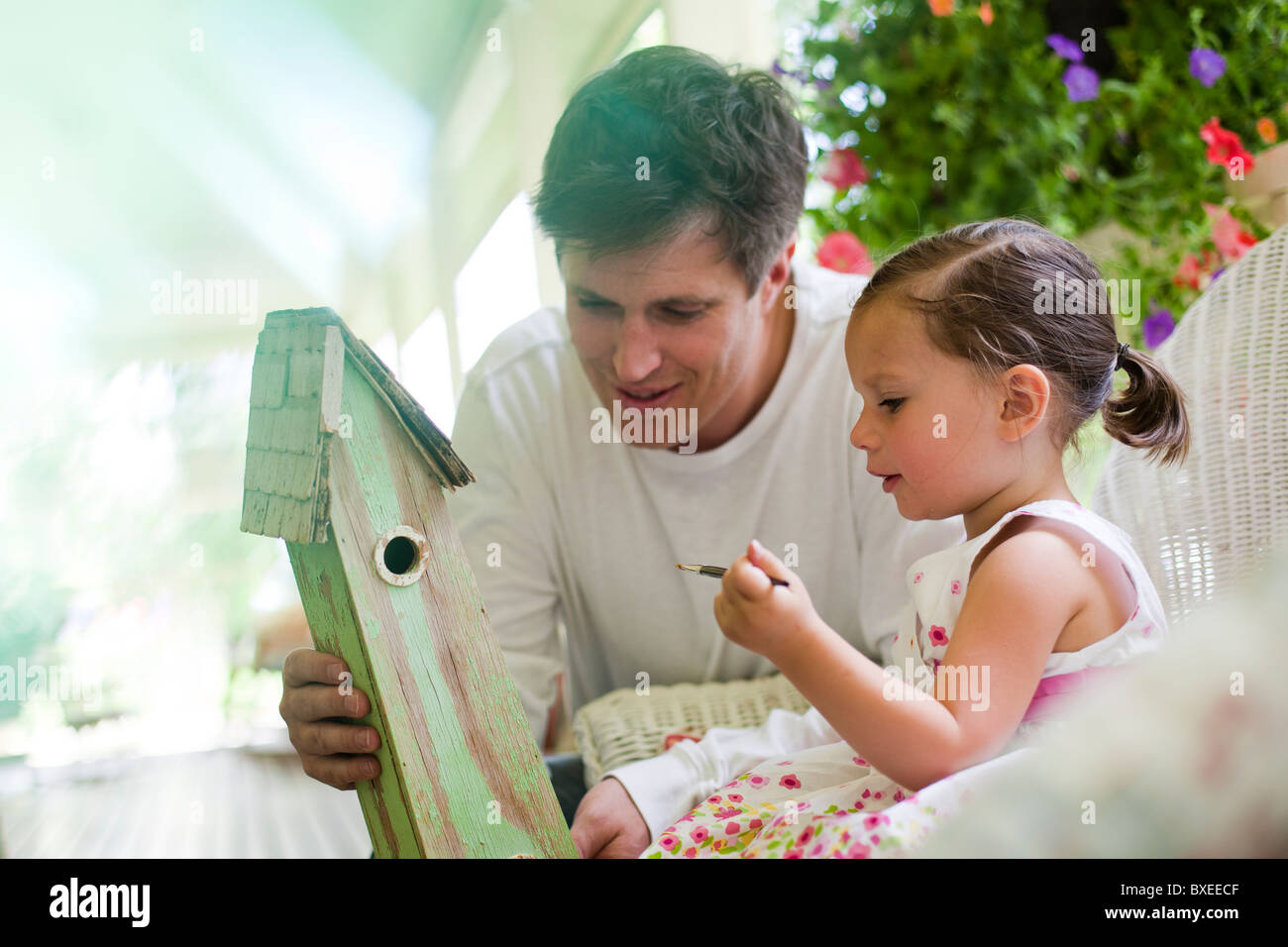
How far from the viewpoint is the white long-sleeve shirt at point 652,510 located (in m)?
1.45

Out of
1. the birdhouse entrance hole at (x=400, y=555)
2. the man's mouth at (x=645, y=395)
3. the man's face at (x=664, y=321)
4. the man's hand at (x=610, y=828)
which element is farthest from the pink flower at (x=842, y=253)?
the birdhouse entrance hole at (x=400, y=555)

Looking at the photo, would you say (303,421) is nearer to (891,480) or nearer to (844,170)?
(891,480)

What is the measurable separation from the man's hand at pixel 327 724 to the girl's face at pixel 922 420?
21.2 inches

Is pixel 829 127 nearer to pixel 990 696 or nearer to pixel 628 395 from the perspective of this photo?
pixel 628 395

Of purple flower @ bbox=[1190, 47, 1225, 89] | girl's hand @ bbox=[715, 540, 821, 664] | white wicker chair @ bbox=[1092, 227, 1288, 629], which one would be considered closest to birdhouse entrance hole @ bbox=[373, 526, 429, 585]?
girl's hand @ bbox=[715, 540, 821, 664]

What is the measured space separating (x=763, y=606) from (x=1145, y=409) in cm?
58

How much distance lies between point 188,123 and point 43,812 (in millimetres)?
2097

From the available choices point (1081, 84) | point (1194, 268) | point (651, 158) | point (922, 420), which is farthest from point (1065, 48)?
point (922, 420)

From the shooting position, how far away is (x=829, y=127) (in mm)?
2381

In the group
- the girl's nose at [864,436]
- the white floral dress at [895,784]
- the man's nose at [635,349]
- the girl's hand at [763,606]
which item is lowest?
the white floral dress at [895,784]

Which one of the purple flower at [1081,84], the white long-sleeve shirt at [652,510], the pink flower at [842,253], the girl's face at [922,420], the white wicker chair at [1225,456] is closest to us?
the girl's face at [922,420]

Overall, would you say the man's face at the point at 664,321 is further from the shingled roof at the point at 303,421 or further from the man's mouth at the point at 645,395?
the shingled roof at the point at 303,421

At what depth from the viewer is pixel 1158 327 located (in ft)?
6.17
